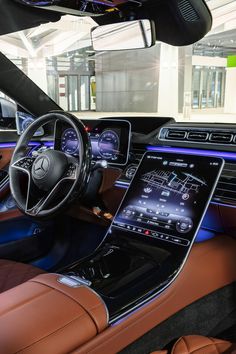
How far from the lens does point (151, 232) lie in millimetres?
1720

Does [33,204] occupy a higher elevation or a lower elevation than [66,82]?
lower

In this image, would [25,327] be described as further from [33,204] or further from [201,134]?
[201,134]

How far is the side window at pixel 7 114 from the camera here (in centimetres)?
309

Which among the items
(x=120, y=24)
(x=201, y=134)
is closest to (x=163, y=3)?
(x=120, y=24)

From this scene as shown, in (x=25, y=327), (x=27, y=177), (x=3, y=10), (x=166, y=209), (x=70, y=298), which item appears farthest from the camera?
(x=3, y=10)

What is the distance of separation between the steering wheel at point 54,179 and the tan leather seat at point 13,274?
37 centimetres

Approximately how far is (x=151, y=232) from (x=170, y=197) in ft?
0.57

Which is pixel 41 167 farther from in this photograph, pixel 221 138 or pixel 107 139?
pixel 221 138

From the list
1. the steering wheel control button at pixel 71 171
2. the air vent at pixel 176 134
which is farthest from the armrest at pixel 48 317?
the air vent at pixel 176 134

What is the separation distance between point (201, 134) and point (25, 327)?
146cm

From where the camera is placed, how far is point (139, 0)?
2014 mm

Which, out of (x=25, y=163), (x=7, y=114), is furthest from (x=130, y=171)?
(x=7, y=114)

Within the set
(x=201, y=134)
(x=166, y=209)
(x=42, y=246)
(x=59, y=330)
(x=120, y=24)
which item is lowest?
(x=42, y=246)

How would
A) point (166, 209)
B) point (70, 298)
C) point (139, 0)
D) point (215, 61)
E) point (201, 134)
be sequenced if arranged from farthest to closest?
1. point (215, 61)
2. point (201, 134)
3. point (139, 0)
4. point (166, 209)
5. point (70, 298)
